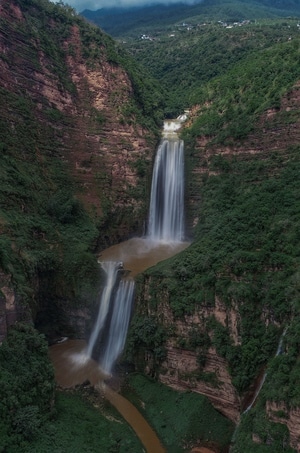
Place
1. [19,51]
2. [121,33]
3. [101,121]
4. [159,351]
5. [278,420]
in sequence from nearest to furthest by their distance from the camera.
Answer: [278,420] → [159,351] → [19,51] → [101,121] → [121,33]

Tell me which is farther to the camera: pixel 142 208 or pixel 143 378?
pixel 142 208

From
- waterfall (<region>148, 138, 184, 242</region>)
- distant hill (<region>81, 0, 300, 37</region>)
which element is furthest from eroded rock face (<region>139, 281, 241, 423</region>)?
distant hill (<region>81, 0, 300, 37</region>)

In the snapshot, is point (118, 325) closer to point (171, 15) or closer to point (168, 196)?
point (168, 196)

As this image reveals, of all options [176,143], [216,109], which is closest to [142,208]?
[176,143]

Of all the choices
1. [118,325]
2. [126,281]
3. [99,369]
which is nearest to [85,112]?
[126,281]

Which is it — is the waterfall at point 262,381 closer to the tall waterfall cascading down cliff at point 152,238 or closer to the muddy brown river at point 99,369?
the muddy brown river at point 99,369

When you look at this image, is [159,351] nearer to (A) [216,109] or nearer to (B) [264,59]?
(A) [216,109]

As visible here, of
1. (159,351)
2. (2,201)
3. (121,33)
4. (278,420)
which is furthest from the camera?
(121,33)

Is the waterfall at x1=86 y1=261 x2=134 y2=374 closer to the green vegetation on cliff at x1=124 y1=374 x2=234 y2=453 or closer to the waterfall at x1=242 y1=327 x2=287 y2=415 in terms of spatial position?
the green vegetation on cliff at x1=124 y1=374 x2=234 y2=453
